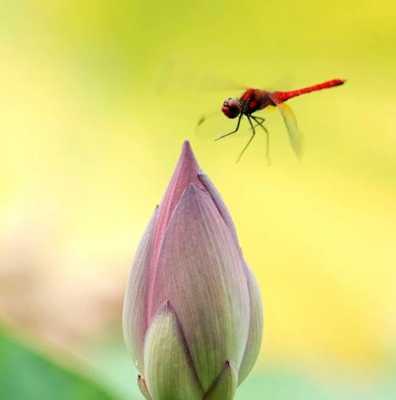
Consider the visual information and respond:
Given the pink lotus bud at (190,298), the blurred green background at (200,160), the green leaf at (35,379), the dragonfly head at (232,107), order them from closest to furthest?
the pink lotus bud at (190,298) < the dragonfly head at (232,107) < the green leaf at (35,379) < the blurred green background at (200,160)

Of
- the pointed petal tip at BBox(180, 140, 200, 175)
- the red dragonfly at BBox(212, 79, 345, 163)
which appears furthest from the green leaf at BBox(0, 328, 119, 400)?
the pointed petal tip at BBox(180, 140, 200, 175)

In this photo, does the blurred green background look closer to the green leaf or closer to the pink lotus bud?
the green leaf

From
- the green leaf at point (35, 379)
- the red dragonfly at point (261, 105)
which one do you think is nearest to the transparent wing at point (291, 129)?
the red dragonfly at point (261, 105)

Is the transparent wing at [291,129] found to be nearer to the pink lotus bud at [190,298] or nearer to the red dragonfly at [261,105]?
the red dragonfly at [261,105]

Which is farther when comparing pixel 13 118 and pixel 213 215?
pixel 13 118

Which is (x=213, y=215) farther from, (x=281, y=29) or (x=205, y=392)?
(x=281, y=29)

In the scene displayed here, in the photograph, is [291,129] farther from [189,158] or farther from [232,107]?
[189,158]

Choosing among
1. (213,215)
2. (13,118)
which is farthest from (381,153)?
(213,215)
